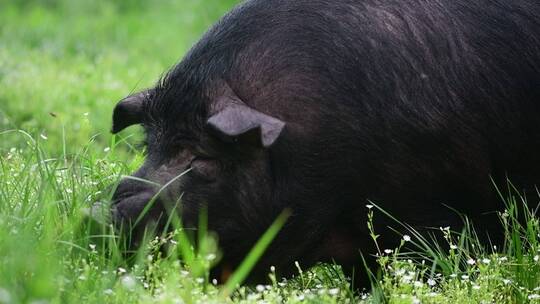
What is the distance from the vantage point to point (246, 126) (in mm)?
4773

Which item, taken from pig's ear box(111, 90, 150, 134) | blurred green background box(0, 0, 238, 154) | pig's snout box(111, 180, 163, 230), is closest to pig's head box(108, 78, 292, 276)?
pig's snout box(111, 180, 163, 230)

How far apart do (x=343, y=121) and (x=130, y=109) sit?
1.06 meters

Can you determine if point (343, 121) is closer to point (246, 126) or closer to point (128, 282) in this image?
point (246, 126)

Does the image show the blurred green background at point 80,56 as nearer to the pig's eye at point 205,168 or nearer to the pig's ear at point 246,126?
the pig's eye at point 205,168

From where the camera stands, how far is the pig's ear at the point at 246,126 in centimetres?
473

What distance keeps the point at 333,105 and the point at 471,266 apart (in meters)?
0.91

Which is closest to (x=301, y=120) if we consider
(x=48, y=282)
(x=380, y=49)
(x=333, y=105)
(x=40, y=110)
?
(x=333, y=105)

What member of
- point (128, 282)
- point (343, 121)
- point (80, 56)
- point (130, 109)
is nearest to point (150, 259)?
point (128, 282)

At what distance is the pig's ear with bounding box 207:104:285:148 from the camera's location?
15.5ft

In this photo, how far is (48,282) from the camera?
3.87 meters

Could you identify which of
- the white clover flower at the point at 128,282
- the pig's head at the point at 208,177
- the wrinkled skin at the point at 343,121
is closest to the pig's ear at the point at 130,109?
the wrinkled skin at the point at 343,121

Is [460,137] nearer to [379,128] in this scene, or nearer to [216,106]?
[379,128]

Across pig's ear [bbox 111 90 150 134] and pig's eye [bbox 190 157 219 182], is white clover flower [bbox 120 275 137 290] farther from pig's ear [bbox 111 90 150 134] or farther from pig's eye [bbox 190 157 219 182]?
pig's ear [bbox 111 90 150 134]

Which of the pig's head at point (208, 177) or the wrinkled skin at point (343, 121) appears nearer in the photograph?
the pig's head at point (208, 177)
